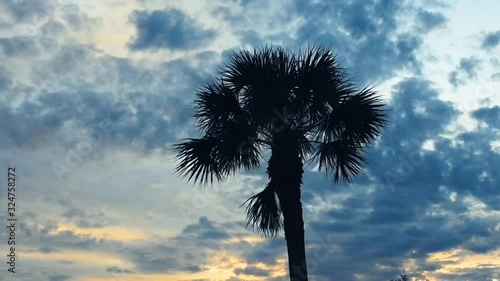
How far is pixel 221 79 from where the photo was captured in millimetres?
31250

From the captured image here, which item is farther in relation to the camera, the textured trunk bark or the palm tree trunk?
the textured trunk bark

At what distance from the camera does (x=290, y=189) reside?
96.4ft

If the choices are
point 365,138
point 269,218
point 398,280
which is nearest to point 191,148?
point 269,218

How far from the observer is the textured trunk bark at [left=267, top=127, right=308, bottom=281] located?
29.0 metres

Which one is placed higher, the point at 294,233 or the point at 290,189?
the point at 290,189

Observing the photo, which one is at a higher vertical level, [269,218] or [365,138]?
[365,138]

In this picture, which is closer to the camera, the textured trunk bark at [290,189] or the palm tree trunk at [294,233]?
the palm tree trunk at [294,233]

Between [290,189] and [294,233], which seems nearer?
[294,233]

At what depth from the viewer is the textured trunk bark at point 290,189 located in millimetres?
28984

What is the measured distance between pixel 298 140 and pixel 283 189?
155 centimetres

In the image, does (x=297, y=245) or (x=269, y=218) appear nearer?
(x=297, y=245)

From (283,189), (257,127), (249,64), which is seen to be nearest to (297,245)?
(283,189)

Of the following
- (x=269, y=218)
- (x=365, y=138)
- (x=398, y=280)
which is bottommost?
(x=398, y=280)

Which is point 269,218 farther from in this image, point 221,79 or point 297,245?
point 221,79
